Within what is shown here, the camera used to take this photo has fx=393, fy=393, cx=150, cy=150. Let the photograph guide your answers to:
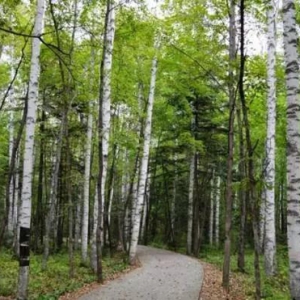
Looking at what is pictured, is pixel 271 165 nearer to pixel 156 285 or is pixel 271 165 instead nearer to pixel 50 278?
pixel 156 285

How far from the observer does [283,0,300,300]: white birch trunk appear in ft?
18.0

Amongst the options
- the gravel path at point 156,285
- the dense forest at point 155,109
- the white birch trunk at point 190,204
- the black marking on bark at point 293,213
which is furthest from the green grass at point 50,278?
the white birch trunk at point 190,204

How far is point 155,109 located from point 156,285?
1210 cm

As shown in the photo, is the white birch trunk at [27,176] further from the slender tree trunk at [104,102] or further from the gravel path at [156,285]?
the slender tree trunk at [104,102]

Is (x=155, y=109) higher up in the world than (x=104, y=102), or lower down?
higher up

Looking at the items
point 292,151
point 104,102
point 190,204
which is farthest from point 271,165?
point 190,204

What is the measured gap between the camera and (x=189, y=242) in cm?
2008

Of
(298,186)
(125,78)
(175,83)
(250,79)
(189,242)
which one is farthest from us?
(189,242)

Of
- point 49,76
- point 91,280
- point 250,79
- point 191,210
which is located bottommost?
point 91,280

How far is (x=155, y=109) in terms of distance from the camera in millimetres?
20797

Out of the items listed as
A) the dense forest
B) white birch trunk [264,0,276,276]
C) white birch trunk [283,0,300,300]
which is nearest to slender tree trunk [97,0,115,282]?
the dense forest

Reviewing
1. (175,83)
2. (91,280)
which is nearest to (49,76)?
(175,83)

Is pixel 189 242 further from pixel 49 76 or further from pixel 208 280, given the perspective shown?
pixel 49 76

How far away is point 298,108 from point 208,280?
6861 mm
